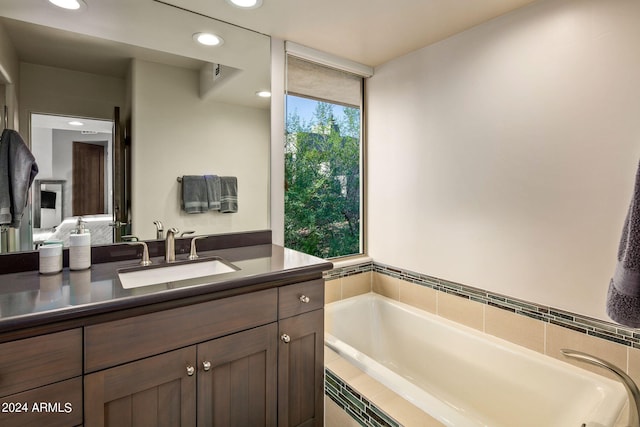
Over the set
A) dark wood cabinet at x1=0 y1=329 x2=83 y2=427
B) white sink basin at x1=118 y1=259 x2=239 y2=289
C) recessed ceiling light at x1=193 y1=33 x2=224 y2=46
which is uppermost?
recessed ceiling light at x1=193 y1=33 x2=224 y2=46

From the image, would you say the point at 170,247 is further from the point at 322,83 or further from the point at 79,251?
the point at 322,83

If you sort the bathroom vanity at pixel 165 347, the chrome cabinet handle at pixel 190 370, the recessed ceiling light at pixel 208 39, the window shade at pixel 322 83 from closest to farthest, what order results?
the bathroom vanity at pixel 165 347 < the chrome cabinet handle at pixel 190 370 < the recessed ceiling light at pixel 208 39 < the window shade at pixel 322 83

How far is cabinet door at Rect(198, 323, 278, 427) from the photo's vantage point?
1152 mm

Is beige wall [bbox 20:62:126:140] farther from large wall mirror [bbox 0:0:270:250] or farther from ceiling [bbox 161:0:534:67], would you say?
ceiling [bbox 161:0:534:67]

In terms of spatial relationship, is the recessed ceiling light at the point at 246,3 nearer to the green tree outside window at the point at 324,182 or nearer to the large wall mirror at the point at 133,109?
the large wall mirror at the point at 133,109

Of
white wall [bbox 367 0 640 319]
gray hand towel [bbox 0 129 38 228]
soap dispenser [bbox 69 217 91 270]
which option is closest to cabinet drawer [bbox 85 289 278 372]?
soap dispenser [bbox 69 217 91 270]

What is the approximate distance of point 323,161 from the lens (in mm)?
2469

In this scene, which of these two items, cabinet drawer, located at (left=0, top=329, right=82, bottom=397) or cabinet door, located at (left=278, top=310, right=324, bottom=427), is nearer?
cabinet drawer, located at (left=0, top=329, right=82, bottom=397)

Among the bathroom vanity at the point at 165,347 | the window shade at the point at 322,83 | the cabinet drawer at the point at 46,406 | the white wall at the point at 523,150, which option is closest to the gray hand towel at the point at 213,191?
the bathroom vanity at the point at 165,347

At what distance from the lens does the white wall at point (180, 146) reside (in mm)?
1632

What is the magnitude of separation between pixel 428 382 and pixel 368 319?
57cm

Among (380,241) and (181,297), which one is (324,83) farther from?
(181,297)

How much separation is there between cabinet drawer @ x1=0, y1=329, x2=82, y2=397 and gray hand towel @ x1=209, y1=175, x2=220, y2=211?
99 centimetres

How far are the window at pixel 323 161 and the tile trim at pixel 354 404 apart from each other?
96 cm
